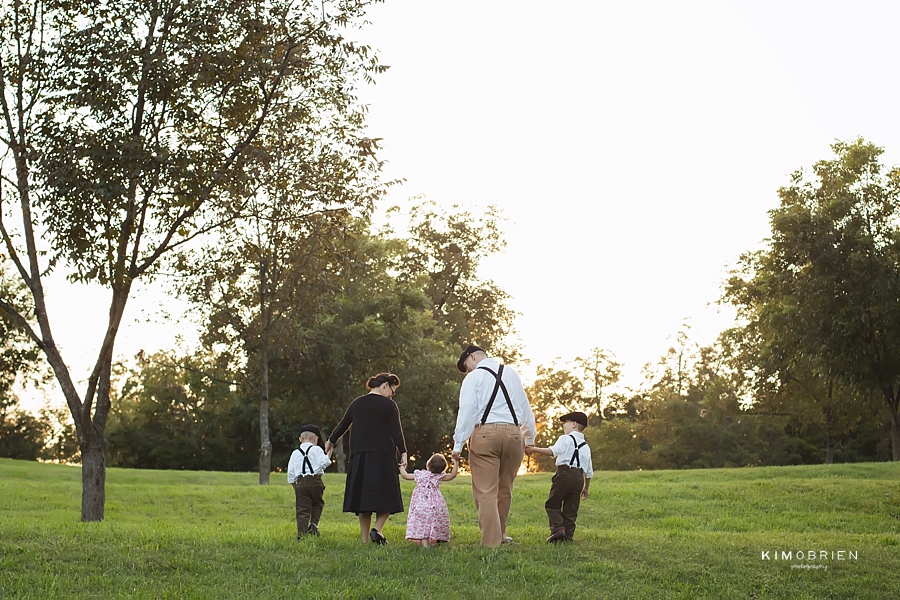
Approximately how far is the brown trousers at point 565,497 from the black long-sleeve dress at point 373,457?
1961 millimetres

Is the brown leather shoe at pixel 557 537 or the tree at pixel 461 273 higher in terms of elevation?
the tree at pixel 461 273

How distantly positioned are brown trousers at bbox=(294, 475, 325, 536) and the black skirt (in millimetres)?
941

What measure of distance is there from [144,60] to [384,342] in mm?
27189

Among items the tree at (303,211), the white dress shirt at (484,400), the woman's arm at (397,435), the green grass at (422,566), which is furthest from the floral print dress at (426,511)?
the tree at (303,211)

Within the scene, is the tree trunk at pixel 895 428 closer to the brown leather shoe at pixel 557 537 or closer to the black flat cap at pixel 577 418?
the black flat cap at pixel 577 418

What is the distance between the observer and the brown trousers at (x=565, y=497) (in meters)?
11.4

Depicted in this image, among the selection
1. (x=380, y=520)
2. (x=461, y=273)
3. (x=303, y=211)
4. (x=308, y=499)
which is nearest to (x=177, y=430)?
(x=461, y=273)

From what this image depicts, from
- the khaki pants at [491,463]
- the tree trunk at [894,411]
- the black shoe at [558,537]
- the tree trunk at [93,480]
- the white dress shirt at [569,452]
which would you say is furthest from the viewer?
the tree trunk at [894,411]

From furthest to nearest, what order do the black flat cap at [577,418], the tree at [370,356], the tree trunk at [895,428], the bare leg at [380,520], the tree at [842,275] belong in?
the tree at [370,356], the tree trunk at [895,428], the tree at [842,275], the black flat cap at [577,418], the bare leg at [380,520]

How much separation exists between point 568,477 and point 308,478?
3.49 m

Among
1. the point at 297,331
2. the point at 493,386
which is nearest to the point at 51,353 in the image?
the point at 493,386

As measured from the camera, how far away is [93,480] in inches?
680

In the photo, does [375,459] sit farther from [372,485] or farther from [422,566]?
[422,566]

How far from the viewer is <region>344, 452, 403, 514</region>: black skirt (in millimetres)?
11227
